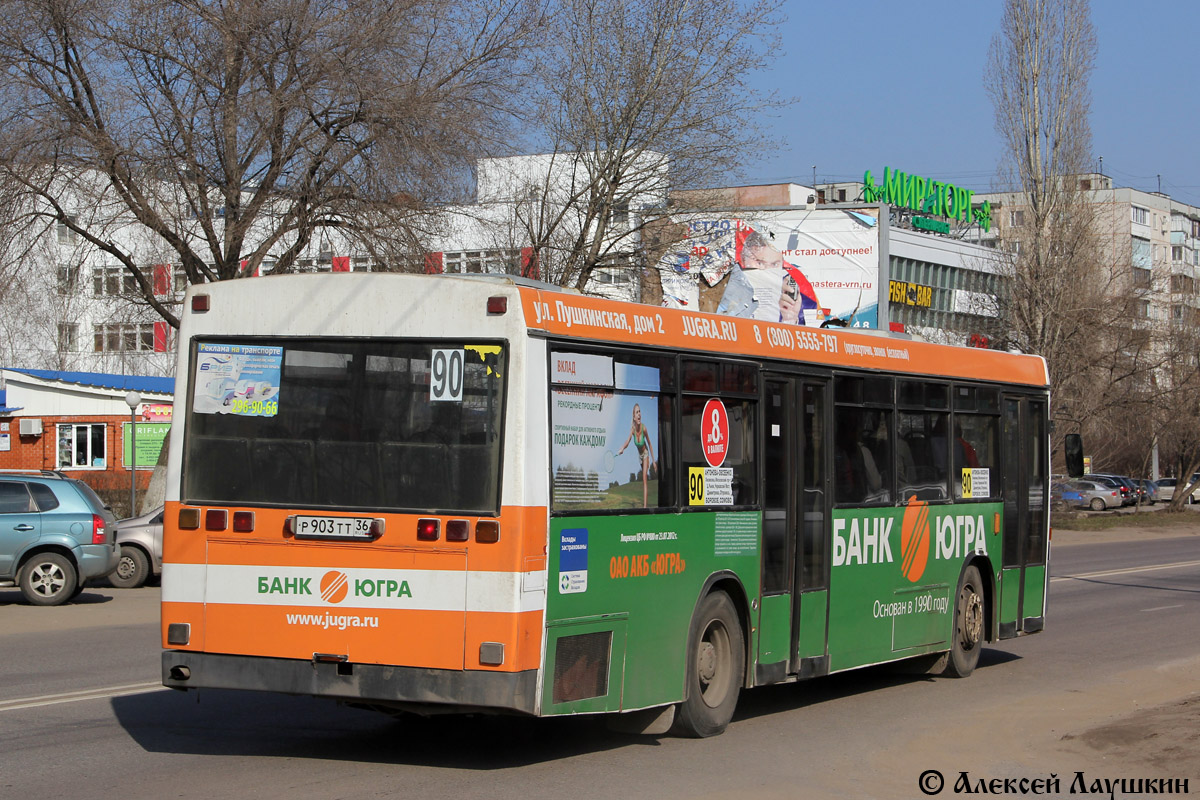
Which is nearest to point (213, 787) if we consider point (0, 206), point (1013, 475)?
point (1013, 475)

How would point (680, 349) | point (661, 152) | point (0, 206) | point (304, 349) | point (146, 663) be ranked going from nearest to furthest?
1. point (304, 349)
2. point (680, 349)
3. point (146, 663)
4. point (0, 206)
5. point (661, 152)

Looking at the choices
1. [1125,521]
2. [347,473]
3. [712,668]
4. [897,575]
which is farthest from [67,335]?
[1125,521]

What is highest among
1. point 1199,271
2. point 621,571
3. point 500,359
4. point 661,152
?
point 1199,271

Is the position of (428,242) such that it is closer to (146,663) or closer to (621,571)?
(146,663)

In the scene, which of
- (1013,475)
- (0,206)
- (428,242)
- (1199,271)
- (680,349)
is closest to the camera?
(680,349)

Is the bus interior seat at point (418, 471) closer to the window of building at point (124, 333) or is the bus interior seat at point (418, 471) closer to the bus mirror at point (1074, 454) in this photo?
the bus mirror at point (1074, 454)

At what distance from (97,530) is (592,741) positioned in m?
11.5

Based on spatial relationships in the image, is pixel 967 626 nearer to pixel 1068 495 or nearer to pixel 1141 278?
pixel 1141 278

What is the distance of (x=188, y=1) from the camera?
21.5 metres

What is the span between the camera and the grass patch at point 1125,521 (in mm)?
47125

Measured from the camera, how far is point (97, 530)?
60.8ft

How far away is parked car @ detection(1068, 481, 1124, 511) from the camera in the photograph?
213ft

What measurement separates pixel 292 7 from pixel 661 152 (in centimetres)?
895

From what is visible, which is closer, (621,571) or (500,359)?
(500,359)
